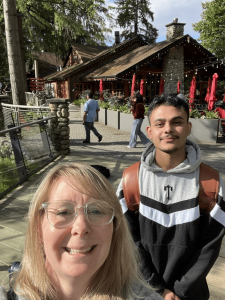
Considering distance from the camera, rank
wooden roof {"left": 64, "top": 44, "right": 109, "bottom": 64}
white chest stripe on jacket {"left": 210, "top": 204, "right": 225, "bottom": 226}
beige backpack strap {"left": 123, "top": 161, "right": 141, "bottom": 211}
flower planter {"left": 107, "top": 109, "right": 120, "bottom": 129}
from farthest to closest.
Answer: wooden roof {"left": 64, "top": 44, "right": 109, "bottom": 64}
flower planter {"left": 107, "top": 109, "right": 120, "bottom": 129}
beige backpack strap {"left": 123, "top": 161, "right": 141, "bottom": 211}
white chest stripe on jacket {"left": 210, "top": 204, "right": 225, "bottom": 226}

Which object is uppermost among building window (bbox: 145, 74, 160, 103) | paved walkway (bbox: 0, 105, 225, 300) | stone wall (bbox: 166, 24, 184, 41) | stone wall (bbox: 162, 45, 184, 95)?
stone wall (bbox: 166, 24, 184, 41)

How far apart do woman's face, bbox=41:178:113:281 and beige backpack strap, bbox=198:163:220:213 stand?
672 millimetres

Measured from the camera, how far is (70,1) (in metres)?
11.6

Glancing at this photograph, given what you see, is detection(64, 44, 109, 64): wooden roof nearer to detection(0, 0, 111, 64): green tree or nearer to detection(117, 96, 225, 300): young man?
detection(0, 0, 111, 64): green tree

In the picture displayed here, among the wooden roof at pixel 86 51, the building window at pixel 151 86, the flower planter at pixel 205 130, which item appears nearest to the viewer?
the flower planter at pixel 205 130

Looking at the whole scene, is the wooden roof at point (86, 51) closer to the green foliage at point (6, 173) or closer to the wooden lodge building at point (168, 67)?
the wooden lodge building at point (168, 67)

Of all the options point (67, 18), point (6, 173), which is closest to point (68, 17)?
point (67, 18)

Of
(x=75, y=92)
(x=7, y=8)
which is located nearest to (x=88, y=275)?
(x=7, y=8)

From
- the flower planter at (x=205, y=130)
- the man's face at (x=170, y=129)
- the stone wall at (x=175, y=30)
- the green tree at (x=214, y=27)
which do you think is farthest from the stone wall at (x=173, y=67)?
the man's face at (x=170, y=129)

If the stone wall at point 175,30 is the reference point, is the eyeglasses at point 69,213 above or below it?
below

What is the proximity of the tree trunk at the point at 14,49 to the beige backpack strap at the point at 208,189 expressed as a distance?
7887 millimetres

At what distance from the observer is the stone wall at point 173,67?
21.7 metres

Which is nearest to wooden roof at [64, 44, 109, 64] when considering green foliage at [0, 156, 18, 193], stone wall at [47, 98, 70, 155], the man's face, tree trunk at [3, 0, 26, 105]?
tree trunk at [3, 0, 26, 105]

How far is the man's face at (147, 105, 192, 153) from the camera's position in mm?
1457
